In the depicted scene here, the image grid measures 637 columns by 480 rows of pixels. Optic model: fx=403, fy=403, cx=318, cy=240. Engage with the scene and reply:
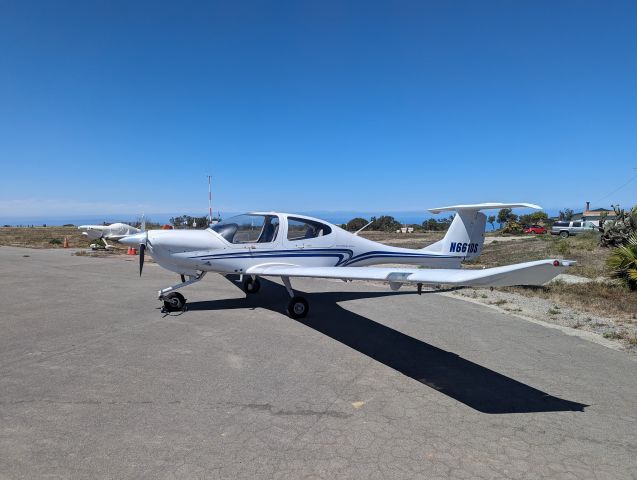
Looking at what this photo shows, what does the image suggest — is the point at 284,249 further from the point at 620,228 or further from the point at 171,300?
the point at 620,228

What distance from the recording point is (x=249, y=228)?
31.2ft

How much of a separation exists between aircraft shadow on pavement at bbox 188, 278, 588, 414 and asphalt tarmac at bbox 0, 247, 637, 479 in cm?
3

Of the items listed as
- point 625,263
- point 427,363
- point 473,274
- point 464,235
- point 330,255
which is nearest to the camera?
point 473,274

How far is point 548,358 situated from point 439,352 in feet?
5.67

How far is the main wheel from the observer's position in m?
9.30

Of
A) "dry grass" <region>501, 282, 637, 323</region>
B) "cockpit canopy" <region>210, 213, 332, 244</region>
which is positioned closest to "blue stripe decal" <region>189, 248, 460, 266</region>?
"cockpit canopy" <region>210, 213, 332, 244</region>

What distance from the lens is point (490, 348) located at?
23.2 feet

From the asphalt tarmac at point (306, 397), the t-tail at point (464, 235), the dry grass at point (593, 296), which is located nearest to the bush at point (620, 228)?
the dry grass at point (593, 296)

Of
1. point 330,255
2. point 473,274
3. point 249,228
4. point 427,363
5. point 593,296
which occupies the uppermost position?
point 249,228

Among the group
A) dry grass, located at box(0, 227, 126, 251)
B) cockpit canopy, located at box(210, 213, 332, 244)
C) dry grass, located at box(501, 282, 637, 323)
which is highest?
cockpit canopy, located at box(210, 213, 332, 244)

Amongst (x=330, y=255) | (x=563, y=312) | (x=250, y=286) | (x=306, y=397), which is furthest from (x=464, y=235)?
(x=306, y=397)

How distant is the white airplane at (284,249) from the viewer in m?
8.91

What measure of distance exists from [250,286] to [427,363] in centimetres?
644

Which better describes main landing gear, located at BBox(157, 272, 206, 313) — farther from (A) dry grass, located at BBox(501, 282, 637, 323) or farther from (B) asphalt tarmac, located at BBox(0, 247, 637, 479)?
(A) dry grass, located at BBox(501, 282, 637, 323)
